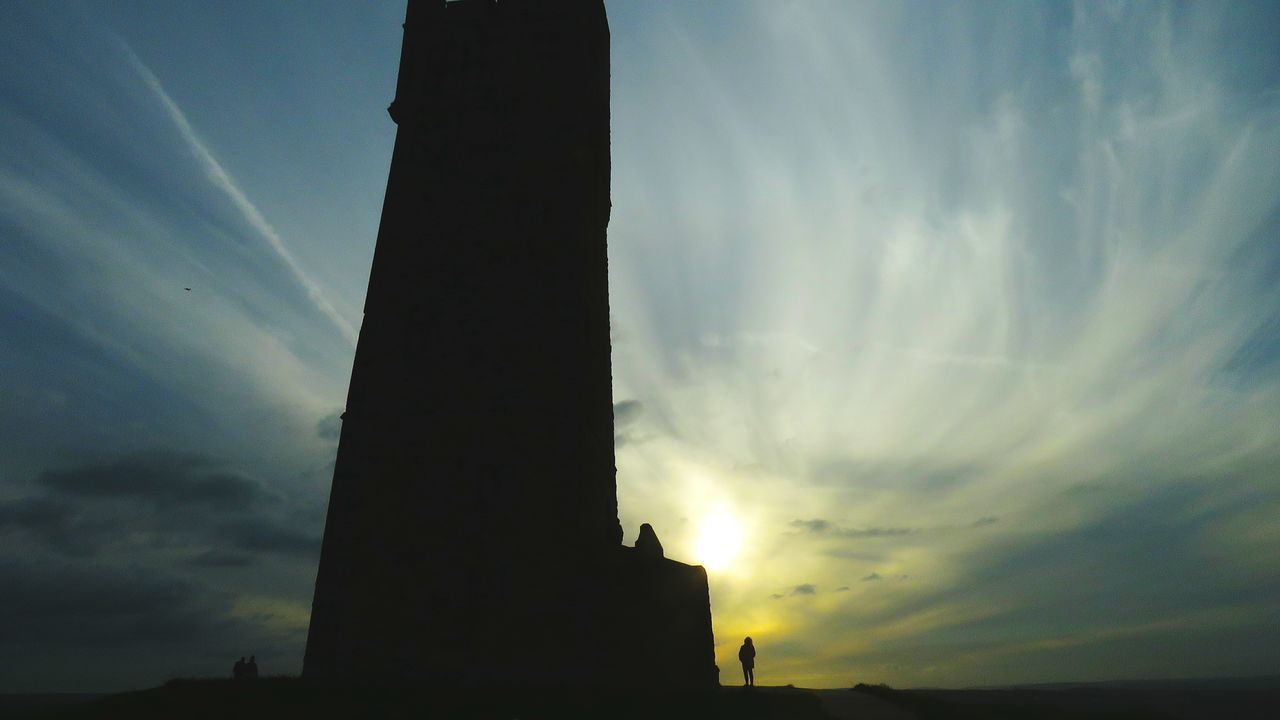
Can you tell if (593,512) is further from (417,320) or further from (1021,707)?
(1021,707)

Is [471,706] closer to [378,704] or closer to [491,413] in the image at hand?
[378,704]

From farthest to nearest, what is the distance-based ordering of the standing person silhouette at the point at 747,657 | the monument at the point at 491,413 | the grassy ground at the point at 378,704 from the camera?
the standing person silhouette at the point at 747,657 → the monument at the point at 491,413 → the grassy ground at the point at 378,704

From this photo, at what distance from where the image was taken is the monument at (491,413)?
10922mm

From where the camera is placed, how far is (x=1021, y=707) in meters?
12.2

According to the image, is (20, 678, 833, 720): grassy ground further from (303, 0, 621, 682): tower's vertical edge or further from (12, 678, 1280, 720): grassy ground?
(303, 0, 621, 682): tower's vertical edge

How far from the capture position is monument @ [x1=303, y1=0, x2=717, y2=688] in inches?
430

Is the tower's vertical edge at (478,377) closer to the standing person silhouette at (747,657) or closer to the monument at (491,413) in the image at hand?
the monument at (491,413)

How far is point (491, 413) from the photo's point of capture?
12.0 metres

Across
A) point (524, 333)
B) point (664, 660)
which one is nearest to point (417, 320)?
point (524, 333)

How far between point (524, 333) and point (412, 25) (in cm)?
828

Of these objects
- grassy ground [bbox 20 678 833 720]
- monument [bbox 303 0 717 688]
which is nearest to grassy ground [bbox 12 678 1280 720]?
grassy ground [bbox 20 678 833 720]

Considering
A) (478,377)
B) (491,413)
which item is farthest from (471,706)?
(478,377)

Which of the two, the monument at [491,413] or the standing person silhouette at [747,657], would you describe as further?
the standing person silhouette at [747,657]

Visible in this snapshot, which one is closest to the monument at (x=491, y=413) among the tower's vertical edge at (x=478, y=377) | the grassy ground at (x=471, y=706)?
the tower's vertical edge at (x=478, y=377)
